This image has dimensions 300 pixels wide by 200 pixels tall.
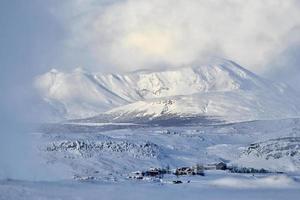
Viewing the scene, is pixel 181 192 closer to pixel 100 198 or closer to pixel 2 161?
pixel 100 198

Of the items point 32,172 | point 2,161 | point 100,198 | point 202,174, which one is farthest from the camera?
point 202,174

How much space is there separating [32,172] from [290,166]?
100 metres

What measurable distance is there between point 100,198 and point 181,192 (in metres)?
16.2

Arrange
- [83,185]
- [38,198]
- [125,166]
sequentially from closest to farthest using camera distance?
[38,198] < [83,185] < [125,166]

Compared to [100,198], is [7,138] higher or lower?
higher

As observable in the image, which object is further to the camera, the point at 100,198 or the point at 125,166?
the point at 125,166

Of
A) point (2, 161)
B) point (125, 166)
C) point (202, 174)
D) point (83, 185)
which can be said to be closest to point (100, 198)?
point (83, 185)

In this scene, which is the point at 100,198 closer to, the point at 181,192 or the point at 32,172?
the point at 181,192

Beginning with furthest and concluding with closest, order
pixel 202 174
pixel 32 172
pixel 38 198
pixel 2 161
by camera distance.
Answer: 1. pixel 202 174
2. pixel 32 172
3. pixel 2 161
4. pixel 38 198

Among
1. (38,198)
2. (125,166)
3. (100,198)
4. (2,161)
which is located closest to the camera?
(38,198)

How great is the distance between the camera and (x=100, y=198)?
3017 inches

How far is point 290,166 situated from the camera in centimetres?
19700

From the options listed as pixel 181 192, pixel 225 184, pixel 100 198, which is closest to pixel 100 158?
pixel 225 184

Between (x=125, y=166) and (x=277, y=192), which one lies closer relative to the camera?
(x=277, y=192)
